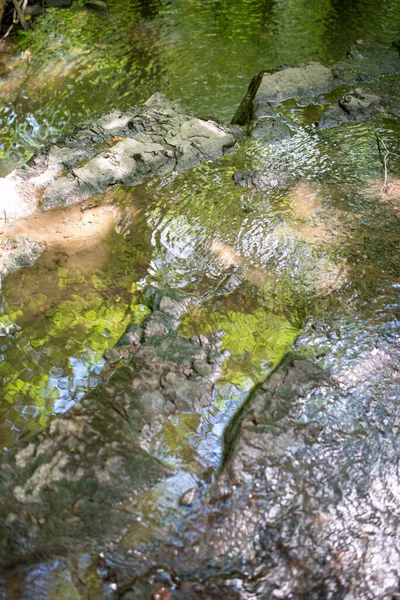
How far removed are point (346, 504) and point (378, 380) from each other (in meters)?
0.67

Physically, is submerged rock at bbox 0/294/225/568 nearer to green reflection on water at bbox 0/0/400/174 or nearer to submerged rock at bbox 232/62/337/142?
submerged rock at bbox 232/62/337/142

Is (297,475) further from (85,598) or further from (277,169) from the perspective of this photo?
(277,169)

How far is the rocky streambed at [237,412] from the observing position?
2.00 metres

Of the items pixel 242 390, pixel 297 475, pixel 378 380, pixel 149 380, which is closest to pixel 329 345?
pixel 378 380

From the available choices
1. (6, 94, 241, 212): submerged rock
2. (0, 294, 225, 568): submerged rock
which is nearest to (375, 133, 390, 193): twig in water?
(6, 94, 241, 212): submerged rock

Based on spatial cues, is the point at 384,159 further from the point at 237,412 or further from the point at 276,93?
the point at 237,412

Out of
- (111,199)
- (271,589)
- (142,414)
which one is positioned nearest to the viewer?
(271,589)

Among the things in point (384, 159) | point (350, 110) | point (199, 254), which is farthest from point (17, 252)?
point (350, 110)

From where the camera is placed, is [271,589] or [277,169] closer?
[271,589]

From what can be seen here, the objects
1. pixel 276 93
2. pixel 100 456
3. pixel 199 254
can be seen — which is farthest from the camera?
pixel 276 93

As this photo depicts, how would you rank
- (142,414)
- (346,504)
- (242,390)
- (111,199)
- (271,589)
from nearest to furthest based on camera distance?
(271,589) → (346,504) → (142,414) → (242,390) → (111,199)

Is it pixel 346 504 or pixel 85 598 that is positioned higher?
pixel 85 598

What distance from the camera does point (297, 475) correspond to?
7.29 ft

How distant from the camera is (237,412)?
8.23 feet
